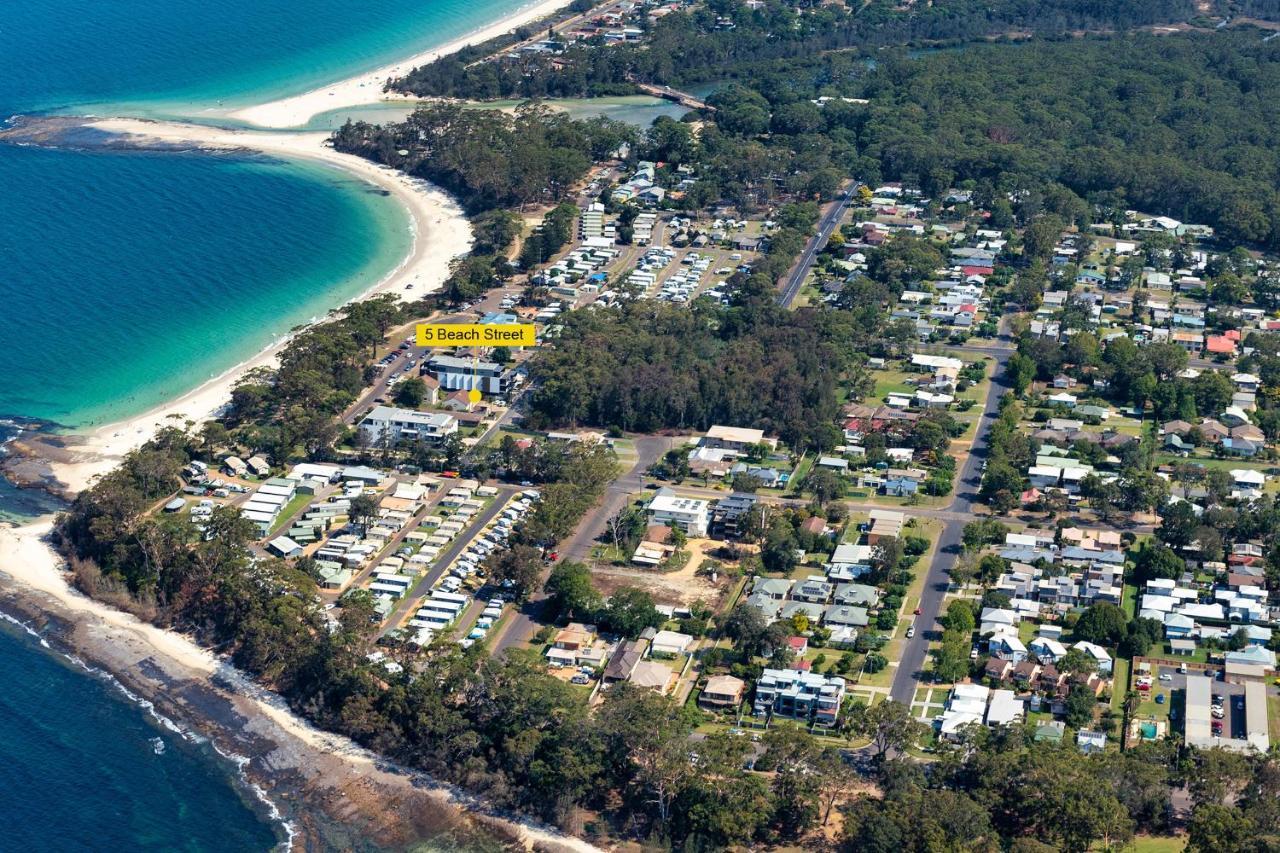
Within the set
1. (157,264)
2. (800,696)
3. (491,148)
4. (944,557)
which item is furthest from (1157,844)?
(491,148)

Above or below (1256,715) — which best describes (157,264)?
above

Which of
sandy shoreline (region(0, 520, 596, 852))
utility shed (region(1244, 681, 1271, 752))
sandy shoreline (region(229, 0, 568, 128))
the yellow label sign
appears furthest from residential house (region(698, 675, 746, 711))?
sandy shoreline (region(229, 0, 568, 128))

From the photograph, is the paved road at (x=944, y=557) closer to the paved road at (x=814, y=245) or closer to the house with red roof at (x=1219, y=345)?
the house with red roof at (x=1219, y=345)

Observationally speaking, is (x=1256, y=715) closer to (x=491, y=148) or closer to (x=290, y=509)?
(x=290, y=509)

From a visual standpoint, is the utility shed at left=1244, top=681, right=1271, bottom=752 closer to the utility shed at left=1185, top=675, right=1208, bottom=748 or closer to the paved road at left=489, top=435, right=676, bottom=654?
the utility shed at left=1185, top=675, right=1208, bottom=748

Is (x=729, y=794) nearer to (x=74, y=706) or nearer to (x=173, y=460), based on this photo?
(x=74, y=706)

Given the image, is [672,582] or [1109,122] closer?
[672,582]

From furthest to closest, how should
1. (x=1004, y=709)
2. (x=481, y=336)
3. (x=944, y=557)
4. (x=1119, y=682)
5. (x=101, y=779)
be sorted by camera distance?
(x=481, y=336) → (x=944, y=557) → (x=1119, y=682) → (x=1004, y=709) → (x=101, y=779)

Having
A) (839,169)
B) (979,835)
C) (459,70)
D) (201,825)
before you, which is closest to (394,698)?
(201,825)
